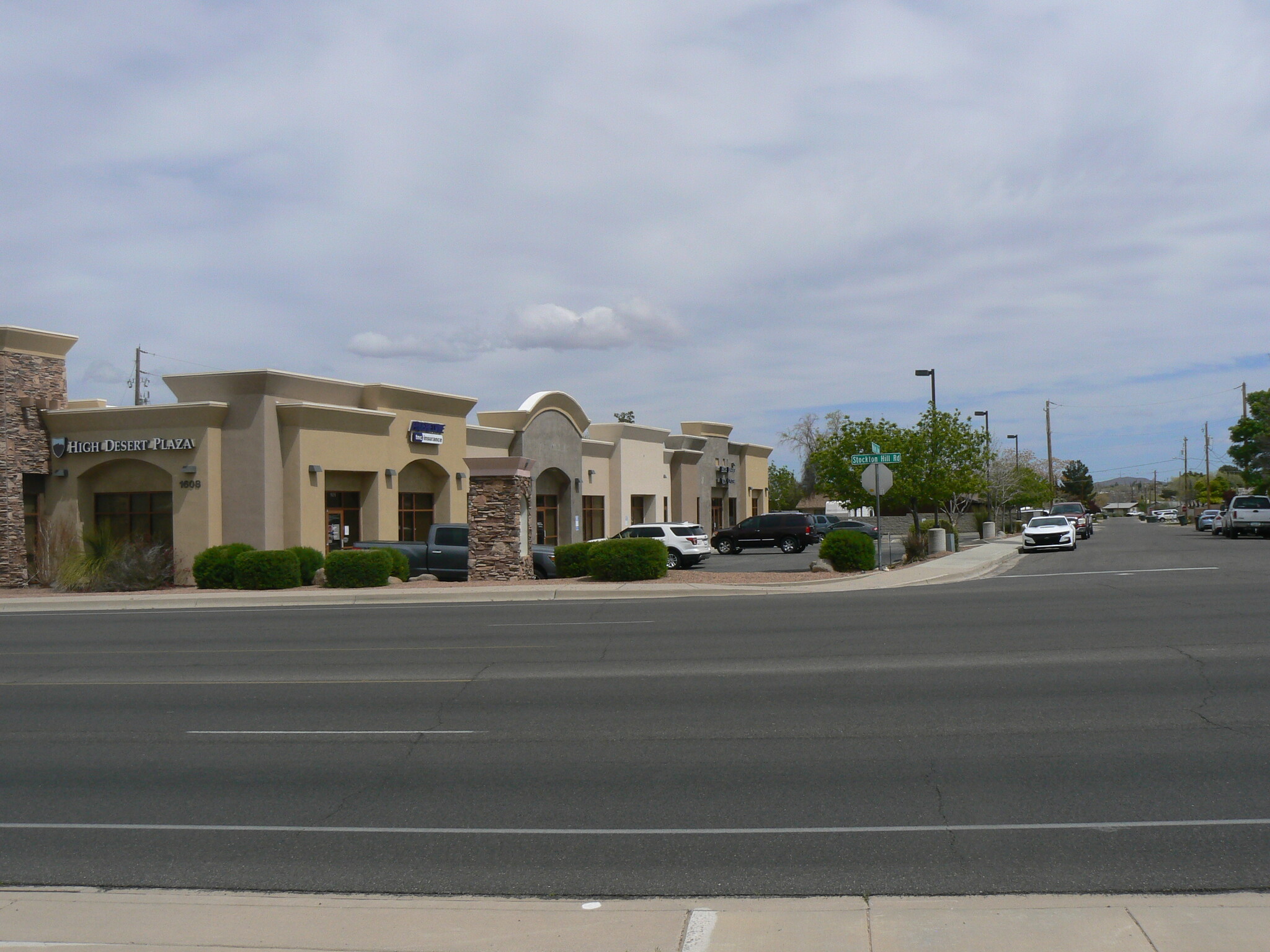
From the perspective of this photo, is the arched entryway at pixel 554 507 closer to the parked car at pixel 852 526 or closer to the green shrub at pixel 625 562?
the parked car at pixel 852 526

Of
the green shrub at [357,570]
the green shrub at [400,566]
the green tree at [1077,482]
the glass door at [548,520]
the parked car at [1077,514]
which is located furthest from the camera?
the green tree at [1077,482]

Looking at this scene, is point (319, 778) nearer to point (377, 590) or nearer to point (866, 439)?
point (377, 590)

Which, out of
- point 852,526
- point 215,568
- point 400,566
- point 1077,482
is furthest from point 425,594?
point 1077,482

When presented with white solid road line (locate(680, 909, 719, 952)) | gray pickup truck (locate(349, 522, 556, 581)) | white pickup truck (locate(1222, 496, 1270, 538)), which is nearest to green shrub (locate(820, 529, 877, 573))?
gray pickup truck (locate(349, 522, 556, 581))

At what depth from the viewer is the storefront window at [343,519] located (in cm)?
3338

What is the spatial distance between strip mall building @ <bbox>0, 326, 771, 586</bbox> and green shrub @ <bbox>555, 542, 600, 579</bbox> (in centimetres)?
386

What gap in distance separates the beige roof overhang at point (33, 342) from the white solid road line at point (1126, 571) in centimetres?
2830

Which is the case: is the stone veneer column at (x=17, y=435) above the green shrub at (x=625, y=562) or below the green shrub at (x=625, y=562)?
above

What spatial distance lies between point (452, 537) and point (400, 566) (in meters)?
1.79

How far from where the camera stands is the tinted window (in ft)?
97.4

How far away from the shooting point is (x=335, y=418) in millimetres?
32469

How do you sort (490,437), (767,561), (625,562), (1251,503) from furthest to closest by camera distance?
(1251,503) < (767,561) < (490,437) < (625,562)

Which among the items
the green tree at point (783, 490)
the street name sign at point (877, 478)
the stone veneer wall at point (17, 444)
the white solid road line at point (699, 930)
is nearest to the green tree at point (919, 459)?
the street name sign at point (877, 478)

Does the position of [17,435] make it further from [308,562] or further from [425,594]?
[425,594]
